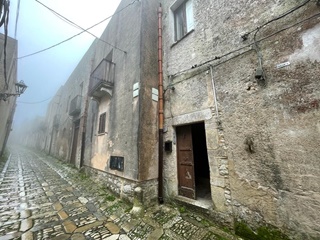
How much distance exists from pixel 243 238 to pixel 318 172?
176 centimetres

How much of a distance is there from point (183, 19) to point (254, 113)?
14.1 feet

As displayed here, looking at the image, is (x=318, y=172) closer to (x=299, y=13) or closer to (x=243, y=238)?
(x=243, y=238)

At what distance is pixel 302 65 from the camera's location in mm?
2670

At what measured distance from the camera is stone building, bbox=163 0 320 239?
2.53 m

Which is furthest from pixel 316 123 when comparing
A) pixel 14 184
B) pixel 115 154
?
pixel 14 184

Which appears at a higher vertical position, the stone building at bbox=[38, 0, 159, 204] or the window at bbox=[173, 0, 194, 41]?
the window at bbox=[173, 0, 194, 41]

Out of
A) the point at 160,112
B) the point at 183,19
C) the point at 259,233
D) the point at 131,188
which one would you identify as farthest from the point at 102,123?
the point at 259,233

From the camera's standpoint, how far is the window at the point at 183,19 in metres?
5.20

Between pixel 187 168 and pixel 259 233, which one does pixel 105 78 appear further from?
pixel 259 233

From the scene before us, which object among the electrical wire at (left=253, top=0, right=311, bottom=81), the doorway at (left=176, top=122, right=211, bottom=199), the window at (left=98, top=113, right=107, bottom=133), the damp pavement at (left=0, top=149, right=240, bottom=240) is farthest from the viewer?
the window at (left=98, top=113, right=107, bottom=133)

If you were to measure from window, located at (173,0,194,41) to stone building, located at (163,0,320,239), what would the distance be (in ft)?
1.24

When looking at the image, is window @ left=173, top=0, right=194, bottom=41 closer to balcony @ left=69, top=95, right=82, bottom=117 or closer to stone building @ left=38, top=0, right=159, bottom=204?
stone building @ left=38, top=0, right=159, bottom=204

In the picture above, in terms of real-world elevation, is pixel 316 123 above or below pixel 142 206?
above

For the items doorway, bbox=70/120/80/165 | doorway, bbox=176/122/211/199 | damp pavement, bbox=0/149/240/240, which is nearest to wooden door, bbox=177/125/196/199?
doorway, bbox=176/122/211/199
